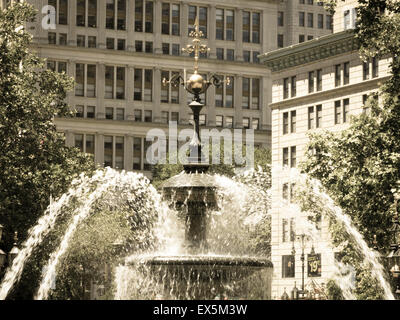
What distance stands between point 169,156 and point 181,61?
25.9 metres

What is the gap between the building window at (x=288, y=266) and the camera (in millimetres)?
95312

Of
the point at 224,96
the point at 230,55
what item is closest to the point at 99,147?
the point at 224,96

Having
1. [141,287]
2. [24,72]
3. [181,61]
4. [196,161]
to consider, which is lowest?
[141,287]

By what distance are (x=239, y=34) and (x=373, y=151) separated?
102m

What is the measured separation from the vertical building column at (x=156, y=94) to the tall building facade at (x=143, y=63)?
13cm

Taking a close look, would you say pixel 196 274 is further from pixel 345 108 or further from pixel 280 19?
pixel 280 19

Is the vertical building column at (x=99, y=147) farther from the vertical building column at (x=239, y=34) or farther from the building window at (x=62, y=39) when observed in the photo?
the vertical building column at (x=239, y=34)

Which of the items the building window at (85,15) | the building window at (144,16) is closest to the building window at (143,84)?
the building window at (144,16)

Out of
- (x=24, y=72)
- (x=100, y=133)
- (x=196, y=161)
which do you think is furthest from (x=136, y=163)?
(x=196, y=161)

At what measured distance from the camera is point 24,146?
56.4 metres

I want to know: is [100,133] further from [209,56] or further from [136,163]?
[209,56]

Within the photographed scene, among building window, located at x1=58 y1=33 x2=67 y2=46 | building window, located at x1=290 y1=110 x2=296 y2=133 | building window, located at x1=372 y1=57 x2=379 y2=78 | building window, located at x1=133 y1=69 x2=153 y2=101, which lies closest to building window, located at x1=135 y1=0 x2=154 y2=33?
building window, located at x1=133 y1=69 x2=153 y2=101

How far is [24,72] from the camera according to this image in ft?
195

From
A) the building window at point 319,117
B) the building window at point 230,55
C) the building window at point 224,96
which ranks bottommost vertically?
the building window at point 319,117
